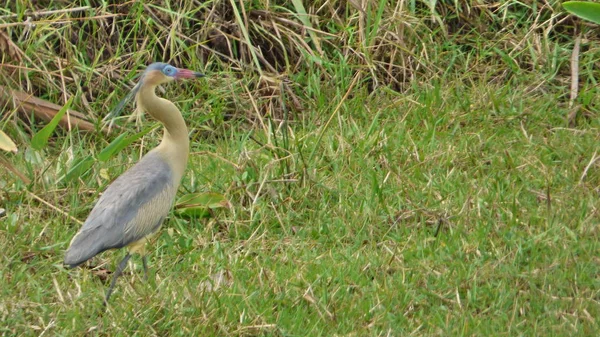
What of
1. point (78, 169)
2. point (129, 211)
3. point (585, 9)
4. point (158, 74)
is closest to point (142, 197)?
point (129, 211)

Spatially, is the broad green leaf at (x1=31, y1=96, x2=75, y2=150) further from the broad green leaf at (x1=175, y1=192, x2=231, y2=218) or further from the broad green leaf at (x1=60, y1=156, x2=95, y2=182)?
the broad green leaf at (x1=175, y1=192, x2=231, y2=218)

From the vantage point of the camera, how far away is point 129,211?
14.5 feet

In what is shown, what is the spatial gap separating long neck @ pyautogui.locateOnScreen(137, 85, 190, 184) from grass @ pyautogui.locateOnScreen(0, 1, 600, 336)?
40cm

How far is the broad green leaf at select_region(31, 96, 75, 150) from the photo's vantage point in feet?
16.7

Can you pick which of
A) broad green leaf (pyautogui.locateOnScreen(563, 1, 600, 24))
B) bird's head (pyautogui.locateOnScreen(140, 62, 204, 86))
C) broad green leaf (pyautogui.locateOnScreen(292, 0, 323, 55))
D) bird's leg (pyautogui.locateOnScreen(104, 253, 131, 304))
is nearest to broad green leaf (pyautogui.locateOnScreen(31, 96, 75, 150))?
bird's head (pyautogui.locateOnScreen(140, 62, 204, 86))

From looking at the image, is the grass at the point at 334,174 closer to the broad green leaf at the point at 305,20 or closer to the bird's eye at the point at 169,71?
the broad green leaf at the point at 305,20

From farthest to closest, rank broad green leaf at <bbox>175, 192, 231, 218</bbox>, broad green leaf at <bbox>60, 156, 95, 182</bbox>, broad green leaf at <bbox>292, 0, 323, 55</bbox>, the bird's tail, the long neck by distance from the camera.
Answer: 1. broad green leaf at <bbox>292, 0, 323, 55</bbox>
2. broad green leaf at <bbox>60, 156, 95, 182</bbox>
3. broad green leaf at <bbox>175, 192, 231, 218</bbox>
4. the long neck
5. the bird's tail

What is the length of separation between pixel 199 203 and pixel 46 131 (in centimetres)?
79

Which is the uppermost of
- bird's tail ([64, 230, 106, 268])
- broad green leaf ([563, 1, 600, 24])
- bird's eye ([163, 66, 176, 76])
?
broad green leaf ([563, 1, 600, 24])

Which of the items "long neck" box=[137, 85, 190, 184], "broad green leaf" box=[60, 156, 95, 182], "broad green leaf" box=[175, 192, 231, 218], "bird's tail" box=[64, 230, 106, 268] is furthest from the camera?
"broad green leaf" box=[60, 156, 95, 182]

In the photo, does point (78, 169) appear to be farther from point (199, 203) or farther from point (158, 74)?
point (158, 74)

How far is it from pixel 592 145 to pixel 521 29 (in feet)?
3.87

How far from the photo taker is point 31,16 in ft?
20.1

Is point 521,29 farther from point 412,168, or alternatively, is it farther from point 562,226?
point 562,226
